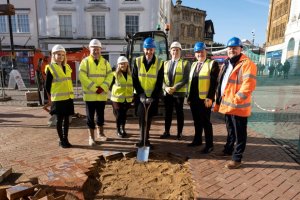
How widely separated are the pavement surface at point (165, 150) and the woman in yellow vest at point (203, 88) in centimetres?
58

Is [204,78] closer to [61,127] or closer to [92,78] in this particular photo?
[92,78]

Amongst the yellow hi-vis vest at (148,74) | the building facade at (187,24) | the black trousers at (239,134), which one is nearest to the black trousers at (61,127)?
the yellow hi-vis vest at (148,74)

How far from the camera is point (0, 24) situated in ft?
74.8

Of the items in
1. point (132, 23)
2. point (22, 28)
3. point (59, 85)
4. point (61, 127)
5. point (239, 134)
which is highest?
point (132, 23)

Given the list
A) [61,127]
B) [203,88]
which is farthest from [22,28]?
[203,88]

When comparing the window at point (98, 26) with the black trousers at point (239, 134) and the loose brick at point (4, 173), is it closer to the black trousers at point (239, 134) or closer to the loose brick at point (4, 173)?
the loose brick at point (4, 173)

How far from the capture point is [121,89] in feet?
18.3

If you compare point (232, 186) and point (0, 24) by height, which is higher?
point (0, 24)

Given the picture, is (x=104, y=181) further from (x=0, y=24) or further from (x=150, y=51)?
(x=0, y=24)

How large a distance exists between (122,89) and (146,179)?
8.11 feet

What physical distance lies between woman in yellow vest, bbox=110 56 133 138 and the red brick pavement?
0.55 meters

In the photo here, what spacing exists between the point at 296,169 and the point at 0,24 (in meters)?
26.7

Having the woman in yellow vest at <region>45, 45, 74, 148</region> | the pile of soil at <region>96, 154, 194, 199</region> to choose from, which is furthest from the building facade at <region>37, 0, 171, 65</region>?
the pile of soil at <region>96, 154, 194, 199</region>

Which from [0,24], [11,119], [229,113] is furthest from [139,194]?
[0,24]
